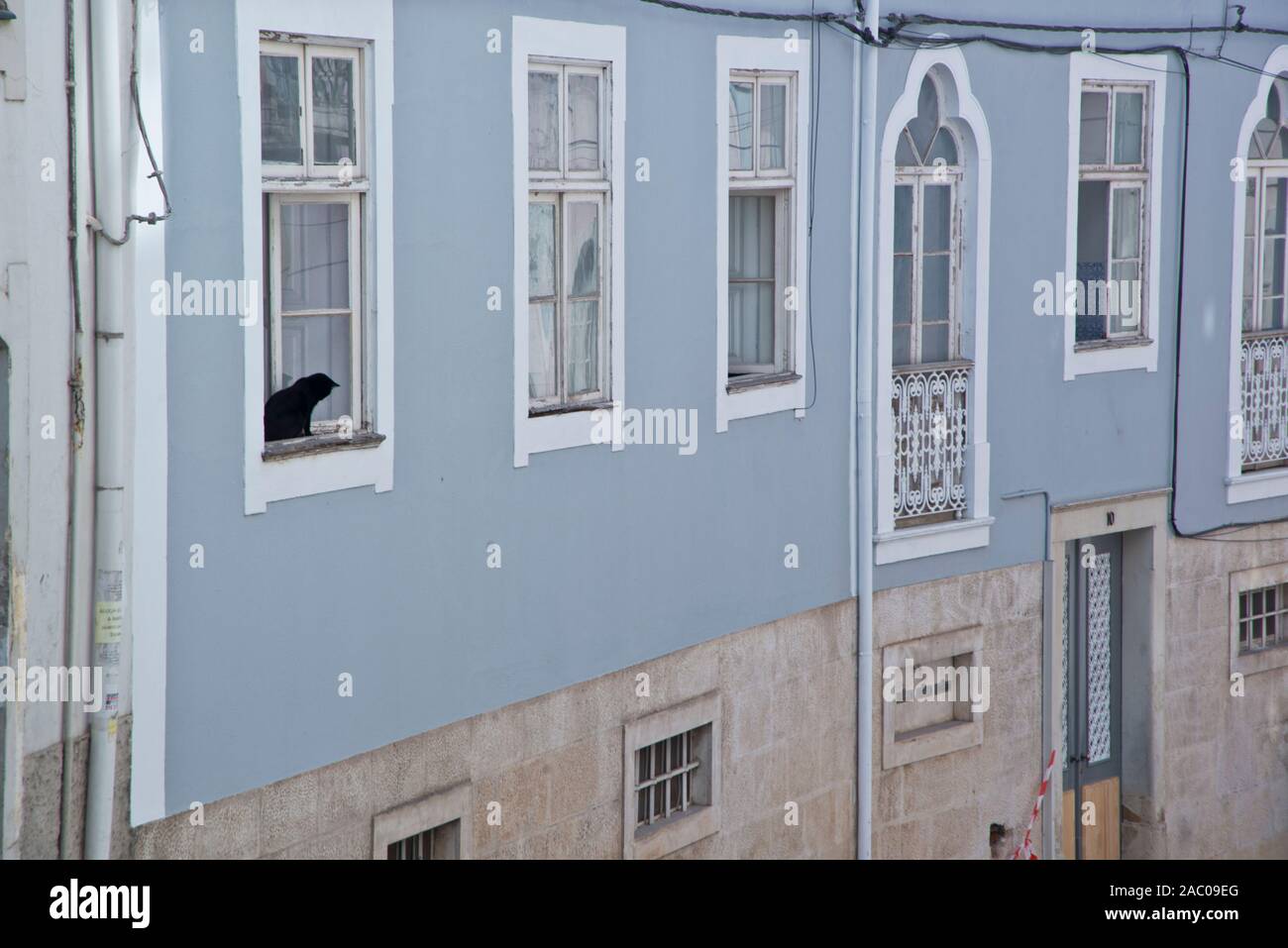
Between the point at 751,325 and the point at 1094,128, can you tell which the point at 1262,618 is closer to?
the point at 1094,128

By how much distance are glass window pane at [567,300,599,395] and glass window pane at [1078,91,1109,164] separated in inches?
210

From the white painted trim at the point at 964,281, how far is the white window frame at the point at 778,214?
2.95 feet

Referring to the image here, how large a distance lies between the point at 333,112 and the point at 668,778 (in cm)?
457

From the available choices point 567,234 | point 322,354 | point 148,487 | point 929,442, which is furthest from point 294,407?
point 929,442

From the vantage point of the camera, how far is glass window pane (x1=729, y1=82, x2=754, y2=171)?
11797mm

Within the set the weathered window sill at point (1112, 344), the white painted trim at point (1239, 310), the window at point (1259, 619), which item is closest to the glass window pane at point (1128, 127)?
the white painted trim at point (1239, 310)

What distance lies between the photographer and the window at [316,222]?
8711 mm

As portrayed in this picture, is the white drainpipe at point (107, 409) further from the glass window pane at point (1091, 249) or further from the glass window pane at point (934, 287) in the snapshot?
the glass window pane at point (1091, 249)

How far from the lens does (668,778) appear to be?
38.4 feet

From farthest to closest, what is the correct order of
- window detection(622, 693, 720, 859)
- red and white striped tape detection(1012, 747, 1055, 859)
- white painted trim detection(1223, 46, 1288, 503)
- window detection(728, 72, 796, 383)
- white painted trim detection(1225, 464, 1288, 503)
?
white painted trim detection(1225, 464, 1288, 503) → white painted trim detection(1223, 46, 1288, 503) → red and white striped tape detection(1012, 747, 1055, 859) → window detection(728, 72, 796, 383) → window detection(622, 693, 720, 859)

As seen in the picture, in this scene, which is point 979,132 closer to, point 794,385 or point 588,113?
point 794,385

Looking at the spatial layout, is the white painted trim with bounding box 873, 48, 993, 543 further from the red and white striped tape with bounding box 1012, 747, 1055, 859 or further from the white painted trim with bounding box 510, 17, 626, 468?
the white painted trim with bounding box 510, 17, 626, 468

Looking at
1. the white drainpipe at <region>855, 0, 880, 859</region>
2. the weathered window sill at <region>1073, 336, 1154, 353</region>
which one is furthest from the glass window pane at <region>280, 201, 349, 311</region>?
the weathered window sill at <region>1073, 336, 1154, 353</region>

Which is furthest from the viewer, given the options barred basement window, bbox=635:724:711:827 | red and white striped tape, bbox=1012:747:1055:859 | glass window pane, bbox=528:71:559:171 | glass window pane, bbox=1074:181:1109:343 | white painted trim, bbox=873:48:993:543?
glass window pane, bbox=1074:181:1109:343
